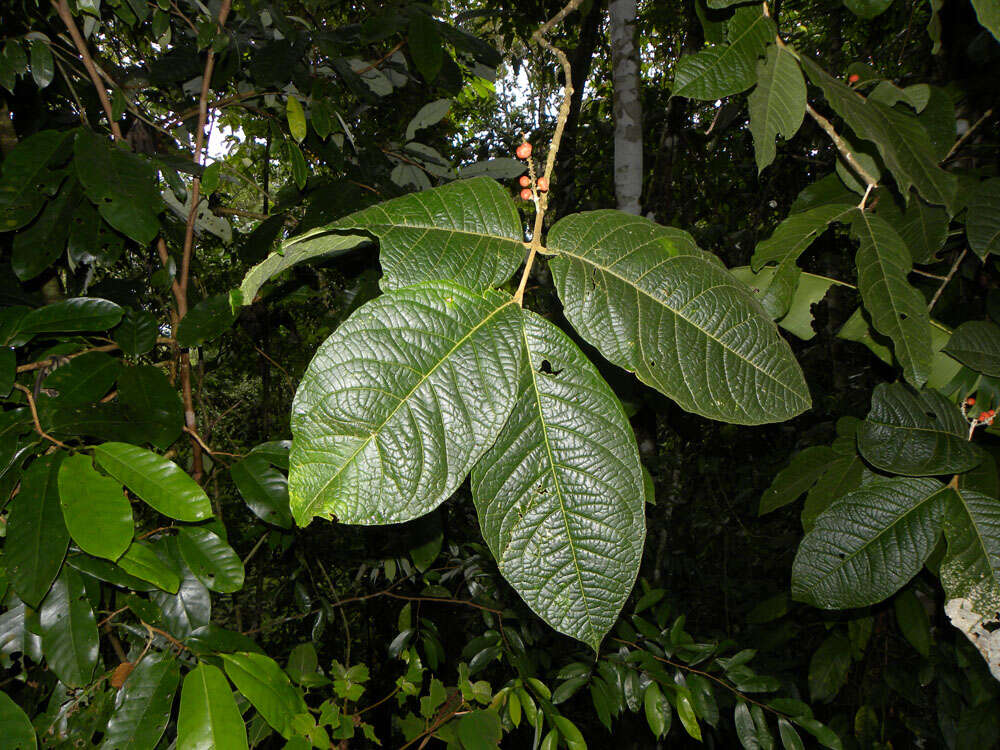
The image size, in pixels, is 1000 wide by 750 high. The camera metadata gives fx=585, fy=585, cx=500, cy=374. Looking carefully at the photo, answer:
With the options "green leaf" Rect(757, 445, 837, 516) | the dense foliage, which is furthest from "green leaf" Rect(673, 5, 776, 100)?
"green leaf" Rect(757, 445, 837, 516)

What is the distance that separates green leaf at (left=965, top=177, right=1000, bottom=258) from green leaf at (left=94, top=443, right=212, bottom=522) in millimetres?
1169

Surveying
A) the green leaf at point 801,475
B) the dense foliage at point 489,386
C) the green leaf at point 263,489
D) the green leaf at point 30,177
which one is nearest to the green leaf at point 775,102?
the dense foliage at point 489,386

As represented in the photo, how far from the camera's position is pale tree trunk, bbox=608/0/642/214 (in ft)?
5.42

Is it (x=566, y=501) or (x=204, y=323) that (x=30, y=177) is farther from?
(x=566, y=501)

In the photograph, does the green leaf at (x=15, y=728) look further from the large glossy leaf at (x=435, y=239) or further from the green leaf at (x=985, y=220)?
the green leaf at (x=985, y=220)

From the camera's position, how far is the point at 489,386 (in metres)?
0.42

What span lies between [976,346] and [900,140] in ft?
1.13

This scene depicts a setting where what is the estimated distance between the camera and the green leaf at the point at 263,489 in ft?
3.51

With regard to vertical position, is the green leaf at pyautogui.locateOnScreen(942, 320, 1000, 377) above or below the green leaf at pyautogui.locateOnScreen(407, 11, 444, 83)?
below

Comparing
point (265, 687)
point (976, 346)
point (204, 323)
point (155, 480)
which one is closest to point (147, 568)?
point (155, 480)

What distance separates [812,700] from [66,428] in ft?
6.01

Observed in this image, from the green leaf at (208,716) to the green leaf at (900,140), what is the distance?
1.05 meters

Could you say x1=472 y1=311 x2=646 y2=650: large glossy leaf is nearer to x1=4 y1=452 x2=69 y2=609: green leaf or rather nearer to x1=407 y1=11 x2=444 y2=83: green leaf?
x1=4 y1=452 x2=69 y2=609: green leaf

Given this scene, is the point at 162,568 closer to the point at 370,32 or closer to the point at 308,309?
the point at 370,32
